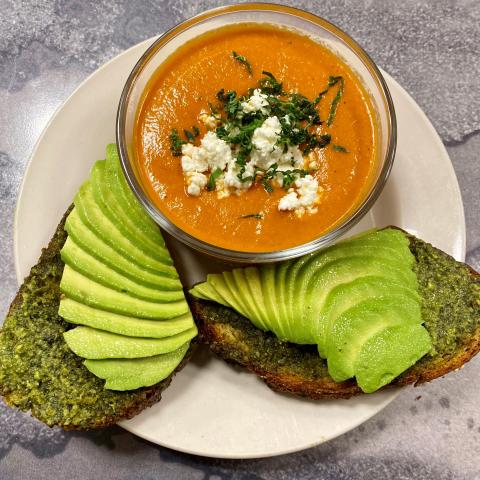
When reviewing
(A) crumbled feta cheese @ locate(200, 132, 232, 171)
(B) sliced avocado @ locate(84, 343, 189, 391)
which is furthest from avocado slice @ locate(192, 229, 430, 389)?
(A) crumbled feta cheese @ locate(200, 132, 232, 171)

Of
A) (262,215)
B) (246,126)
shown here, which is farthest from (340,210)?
(246,126)

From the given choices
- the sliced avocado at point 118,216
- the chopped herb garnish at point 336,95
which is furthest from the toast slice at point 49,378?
the chopped herb garnish at point 336,95

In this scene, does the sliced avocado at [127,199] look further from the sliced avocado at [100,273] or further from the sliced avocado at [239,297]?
the sliced avocado at [239,297]

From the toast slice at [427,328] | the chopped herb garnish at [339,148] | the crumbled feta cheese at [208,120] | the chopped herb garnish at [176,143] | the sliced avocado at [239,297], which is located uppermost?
the crumbled feta cheese at [208,120]

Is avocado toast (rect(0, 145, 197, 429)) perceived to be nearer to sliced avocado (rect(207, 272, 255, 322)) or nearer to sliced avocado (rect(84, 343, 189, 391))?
sliced avocado (rect(84, 343, 189, 391))

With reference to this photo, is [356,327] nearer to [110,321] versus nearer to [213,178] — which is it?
[213,178]

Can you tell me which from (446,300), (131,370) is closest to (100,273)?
(131,370)

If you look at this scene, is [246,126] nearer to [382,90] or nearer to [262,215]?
[262,215]
